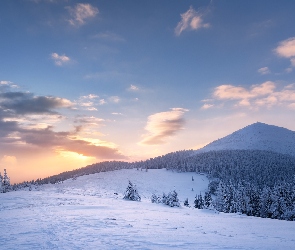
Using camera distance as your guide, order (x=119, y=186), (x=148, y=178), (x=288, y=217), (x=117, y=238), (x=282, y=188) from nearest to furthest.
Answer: (x=117, y=238) → (x=288, y=217) → (x=282, y=188) → (x=119, y=186) → (x=148, y=178)

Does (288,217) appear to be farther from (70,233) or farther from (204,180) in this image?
(204,180)

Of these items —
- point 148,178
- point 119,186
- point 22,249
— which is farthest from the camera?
point 148,178

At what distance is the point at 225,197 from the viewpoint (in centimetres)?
7019

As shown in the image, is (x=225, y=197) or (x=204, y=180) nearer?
(x=225, y=197)

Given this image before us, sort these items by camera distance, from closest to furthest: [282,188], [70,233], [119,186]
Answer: [70,233] < [282,188] < [119,186]

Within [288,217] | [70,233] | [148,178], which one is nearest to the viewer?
[70,233]

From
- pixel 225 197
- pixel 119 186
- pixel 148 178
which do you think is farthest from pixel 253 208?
pixel 148 178

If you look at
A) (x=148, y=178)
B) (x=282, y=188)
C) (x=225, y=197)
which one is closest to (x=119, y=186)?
(x=148, y=178)

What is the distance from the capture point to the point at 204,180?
190m

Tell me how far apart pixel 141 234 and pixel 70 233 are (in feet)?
17.0

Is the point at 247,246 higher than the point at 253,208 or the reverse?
higher

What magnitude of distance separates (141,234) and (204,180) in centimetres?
18397

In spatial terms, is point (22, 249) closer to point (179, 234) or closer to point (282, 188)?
point (179, 234)

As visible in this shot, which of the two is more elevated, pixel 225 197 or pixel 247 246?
pixel 247 246
